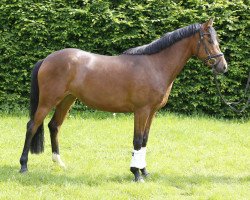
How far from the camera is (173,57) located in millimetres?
6617

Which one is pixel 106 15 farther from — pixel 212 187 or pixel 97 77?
pixel 212 187

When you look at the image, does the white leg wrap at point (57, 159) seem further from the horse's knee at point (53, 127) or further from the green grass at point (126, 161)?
the horse's knee at point (53, 127)

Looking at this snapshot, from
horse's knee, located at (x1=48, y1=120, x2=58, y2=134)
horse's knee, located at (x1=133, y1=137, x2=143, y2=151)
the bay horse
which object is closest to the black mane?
the bay horse

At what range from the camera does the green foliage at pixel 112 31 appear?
35.9 ft

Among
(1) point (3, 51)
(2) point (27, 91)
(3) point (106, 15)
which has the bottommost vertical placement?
(2) point (27, 91)

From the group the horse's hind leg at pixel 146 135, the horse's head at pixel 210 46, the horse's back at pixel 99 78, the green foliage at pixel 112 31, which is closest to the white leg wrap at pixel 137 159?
the horse's hind leg at pixel 146 135

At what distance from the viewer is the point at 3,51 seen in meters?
11.3

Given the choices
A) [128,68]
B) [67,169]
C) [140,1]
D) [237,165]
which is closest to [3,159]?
[67,169]

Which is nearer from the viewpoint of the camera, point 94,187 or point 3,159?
point 94,187

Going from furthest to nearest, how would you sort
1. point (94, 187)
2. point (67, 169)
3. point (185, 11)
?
point (185, 11) < point (67, 169) < point (94, 187)

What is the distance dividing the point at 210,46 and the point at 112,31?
4990 mm

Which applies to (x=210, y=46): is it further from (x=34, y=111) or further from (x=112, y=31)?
(x=112, y=31)

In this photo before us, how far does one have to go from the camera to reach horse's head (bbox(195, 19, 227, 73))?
6.45 meters

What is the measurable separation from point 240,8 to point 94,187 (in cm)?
682
